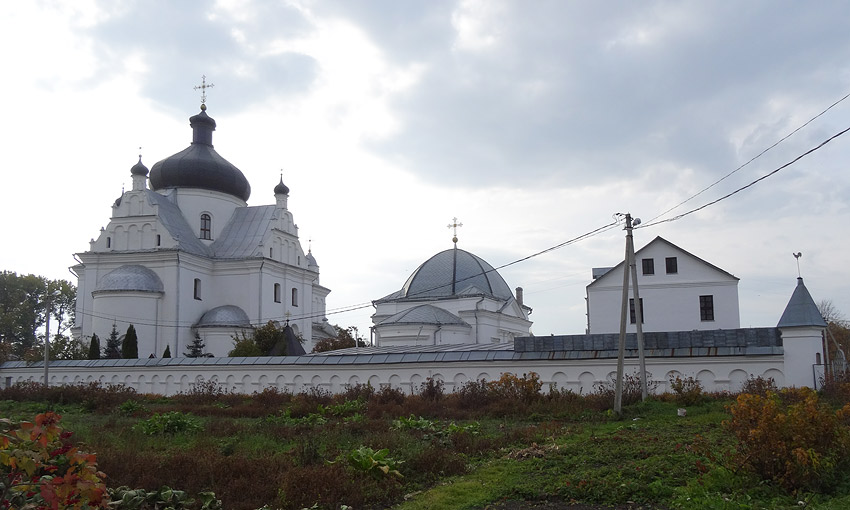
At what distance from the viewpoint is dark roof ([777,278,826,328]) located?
19609 millimetres

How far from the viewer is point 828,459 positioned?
7.84m

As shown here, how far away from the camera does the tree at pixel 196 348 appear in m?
40.7

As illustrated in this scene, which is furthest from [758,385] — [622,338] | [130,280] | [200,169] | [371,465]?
[200,169]

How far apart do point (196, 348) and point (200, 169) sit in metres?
12.8

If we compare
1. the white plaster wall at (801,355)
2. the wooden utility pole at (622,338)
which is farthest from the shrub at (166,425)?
the white plaster wall at (801,355)

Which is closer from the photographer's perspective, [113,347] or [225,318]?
[113,347]

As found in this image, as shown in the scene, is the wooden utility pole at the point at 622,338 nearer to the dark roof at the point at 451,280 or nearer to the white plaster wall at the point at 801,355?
the white plaster wall at the point at 801,355

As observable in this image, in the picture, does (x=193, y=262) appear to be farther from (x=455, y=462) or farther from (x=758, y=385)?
(x=455, y=462)

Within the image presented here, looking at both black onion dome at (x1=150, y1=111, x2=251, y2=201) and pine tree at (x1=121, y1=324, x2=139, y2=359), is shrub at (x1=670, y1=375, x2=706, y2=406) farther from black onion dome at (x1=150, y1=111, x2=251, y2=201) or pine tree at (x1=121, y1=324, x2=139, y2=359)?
black onion dome at (x1=150, y1=111, x2=251, y2=201)

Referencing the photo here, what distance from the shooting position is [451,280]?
1984 inches

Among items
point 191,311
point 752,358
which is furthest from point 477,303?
point 752,358

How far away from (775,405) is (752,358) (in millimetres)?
12777

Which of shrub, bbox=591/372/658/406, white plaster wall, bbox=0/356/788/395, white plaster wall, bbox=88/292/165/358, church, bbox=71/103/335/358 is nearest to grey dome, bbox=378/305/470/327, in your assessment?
church, bbox=71/103/335/358

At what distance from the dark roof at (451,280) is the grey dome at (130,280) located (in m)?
15.3
